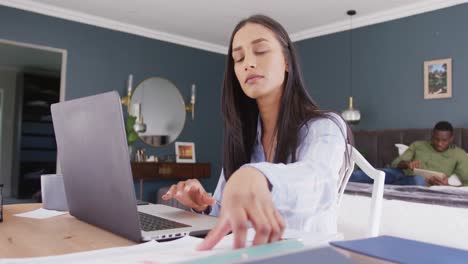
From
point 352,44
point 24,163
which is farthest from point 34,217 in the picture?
point 24,163

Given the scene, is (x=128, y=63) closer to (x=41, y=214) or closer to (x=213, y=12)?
(x=213, y=12)

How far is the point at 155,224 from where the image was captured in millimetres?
827

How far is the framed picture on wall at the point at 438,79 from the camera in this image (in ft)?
12.7

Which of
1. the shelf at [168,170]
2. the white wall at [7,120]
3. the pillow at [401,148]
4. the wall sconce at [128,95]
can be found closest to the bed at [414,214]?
the pillow at [401,148]

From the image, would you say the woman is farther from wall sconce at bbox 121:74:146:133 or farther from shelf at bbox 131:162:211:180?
wall sconce at bbox 121:74:146:133

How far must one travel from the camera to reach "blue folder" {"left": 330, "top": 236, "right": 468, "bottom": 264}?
Result: 15.1 inches

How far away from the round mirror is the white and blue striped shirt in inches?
163

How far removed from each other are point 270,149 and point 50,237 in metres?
0.65

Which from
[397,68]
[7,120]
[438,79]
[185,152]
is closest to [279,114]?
[438,79]

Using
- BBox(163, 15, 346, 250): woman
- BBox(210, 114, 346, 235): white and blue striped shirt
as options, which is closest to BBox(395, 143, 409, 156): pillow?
BBox(163, 15, 346, 250): woman

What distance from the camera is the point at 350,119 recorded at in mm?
4234

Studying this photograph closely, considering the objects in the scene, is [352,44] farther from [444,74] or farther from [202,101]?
[202,101]

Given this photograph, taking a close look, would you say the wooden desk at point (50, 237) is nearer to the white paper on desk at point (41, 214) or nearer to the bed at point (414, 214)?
the white paper on desk at point (41, 214)

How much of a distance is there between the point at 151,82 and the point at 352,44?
100 inches
